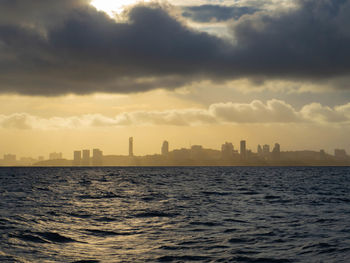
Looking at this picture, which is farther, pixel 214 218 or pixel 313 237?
pixel 214 218

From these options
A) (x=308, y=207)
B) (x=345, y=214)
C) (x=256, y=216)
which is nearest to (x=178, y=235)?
(x=256, y=216)

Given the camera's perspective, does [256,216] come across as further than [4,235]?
Yes

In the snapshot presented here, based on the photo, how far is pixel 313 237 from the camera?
775 inches

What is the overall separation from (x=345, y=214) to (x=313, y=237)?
10.4 meters

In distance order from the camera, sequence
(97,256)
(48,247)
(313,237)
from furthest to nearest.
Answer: (313,237)
(48,247)
(97,256)

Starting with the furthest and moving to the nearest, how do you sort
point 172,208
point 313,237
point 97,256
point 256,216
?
point 172,208 < point 256,216 < point 313,237 < point 97,256

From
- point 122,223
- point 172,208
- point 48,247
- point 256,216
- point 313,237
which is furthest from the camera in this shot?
point 172,208

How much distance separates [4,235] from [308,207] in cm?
2484

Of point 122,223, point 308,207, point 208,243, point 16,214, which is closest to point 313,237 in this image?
point 208,243

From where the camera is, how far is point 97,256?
1595 cm

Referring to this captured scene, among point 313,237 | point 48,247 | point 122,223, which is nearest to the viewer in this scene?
point 48,247

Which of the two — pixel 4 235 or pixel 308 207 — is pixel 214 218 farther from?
pixel 4 235

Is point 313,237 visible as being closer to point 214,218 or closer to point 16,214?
point 214,218

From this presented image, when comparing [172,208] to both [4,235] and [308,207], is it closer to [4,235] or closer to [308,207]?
[308,207]
